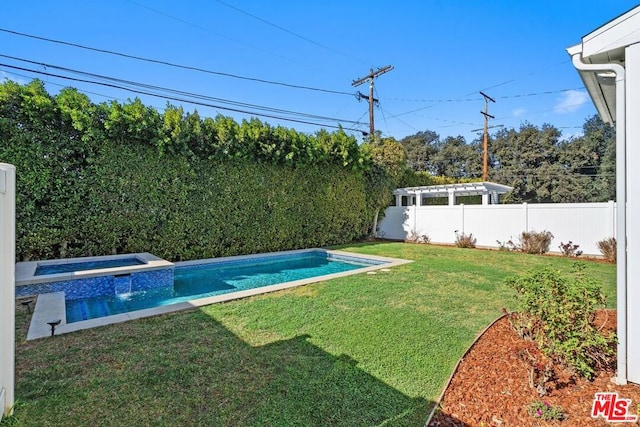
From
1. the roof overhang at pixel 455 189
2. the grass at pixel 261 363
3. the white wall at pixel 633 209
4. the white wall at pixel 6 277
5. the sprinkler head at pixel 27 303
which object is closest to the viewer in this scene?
the white wall at pixel 6 277

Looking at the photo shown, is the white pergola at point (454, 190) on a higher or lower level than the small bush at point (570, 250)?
higher

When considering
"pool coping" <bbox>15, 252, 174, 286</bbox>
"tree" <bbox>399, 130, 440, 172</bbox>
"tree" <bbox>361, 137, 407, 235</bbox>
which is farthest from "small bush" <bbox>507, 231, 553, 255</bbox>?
"tree" <bbox>399, 130, 440, 172</bbox>

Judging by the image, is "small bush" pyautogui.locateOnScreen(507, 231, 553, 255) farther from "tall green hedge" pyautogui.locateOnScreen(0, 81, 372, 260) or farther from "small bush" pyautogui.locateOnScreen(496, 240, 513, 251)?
"tall green hedge" pyautogui.locateOnScreen(0, 81, 372, 260)

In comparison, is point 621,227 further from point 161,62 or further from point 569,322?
point 161,62

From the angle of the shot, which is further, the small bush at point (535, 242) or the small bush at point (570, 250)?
the small bush at point (535, 242)

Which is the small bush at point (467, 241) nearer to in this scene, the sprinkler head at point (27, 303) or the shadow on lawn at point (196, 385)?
the shadow on lawn at point (196, 385)

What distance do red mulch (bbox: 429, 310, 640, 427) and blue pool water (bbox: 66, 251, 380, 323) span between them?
19.5 feet

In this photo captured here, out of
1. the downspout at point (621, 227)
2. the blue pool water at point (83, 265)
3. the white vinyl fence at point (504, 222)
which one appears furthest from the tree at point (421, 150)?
the downspout at point (621, 227)

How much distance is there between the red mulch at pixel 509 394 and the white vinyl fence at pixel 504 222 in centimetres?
1013

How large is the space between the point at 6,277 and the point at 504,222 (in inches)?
582

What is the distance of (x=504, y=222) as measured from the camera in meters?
13.1

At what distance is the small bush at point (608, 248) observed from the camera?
9.95 m

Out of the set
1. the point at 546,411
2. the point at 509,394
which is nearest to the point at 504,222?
the point at 509,394

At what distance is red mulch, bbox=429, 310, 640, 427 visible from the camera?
8.26ft
